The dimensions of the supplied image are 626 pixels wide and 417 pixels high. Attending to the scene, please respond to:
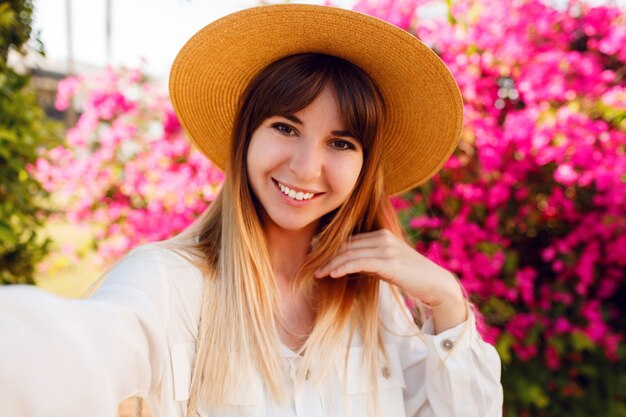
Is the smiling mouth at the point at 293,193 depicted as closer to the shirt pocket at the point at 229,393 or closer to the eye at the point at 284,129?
the eye at the point at 284,129

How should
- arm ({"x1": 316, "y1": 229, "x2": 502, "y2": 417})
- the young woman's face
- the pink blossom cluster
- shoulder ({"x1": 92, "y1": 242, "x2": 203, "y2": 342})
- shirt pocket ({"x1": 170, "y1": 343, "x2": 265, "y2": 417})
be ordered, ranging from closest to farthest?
shoulder ({"x1": 92, "y1": 242, "x2": 203, "y2": 342})
shirt pocket ({"x1": 170, "y1": 343, "x2": 265, "y2": 417})
the young woman's face
arm ({"x1": 316, "y1": 229, "x2": 502, "y2": 417})
the pink blossom cluster

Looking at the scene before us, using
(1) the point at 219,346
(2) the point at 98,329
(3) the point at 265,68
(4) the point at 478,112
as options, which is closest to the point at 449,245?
(4) the point at 478,112

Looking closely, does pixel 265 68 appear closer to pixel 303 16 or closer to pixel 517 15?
pixel 303 16

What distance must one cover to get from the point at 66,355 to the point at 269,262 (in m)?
0.95

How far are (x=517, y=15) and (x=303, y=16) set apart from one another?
2185mm

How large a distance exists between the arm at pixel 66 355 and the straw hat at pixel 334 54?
95cm

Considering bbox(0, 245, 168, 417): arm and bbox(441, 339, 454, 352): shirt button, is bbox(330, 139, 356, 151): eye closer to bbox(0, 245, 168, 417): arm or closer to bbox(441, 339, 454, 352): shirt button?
bbox(441, 339, 454, 352): shirt button

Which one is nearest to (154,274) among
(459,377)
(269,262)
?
(269,262)

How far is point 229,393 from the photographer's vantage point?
1.30 metres

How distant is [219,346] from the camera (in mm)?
1331

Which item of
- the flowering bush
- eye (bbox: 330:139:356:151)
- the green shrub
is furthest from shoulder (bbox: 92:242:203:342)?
the flowering bush

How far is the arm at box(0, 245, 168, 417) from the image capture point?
587mm

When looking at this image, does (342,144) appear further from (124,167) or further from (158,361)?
(124,167)

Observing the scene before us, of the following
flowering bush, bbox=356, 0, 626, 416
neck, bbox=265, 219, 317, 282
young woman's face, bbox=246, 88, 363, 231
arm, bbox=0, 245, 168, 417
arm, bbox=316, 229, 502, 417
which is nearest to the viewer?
arm, bbox=0, 245, 168, 417
